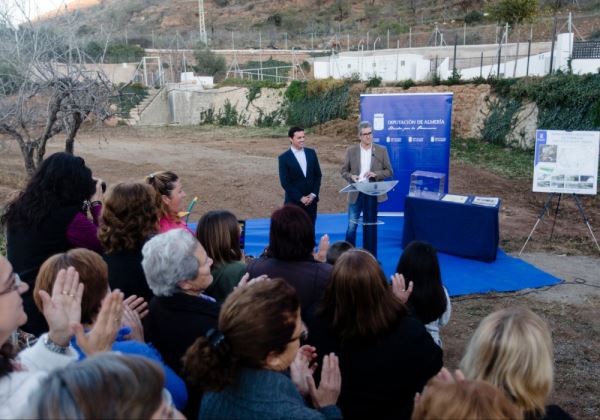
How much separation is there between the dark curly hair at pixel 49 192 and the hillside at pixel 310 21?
2836 centimetres

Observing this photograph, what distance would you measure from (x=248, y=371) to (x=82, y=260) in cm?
92

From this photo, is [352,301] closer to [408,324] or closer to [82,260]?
[408,324]

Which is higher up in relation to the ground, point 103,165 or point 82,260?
point 82,260

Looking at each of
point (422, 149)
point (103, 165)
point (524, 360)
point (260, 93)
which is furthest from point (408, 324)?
point (260, 93)

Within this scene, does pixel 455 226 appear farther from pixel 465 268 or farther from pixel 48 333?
pixel 48 333

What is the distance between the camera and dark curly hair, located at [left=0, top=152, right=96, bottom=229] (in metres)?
2.94

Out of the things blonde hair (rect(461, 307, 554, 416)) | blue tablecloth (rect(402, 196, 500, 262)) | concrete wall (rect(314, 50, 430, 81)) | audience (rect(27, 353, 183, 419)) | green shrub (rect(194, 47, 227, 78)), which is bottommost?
blue tablecloth (rect(402, 196, 500, 262))

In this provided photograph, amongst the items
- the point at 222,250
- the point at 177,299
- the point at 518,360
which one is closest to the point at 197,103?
the point at 222,250

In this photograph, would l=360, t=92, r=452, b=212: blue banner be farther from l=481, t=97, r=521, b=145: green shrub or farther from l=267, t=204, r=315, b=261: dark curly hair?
l=481, t=97, r=521, b=145: green shrub

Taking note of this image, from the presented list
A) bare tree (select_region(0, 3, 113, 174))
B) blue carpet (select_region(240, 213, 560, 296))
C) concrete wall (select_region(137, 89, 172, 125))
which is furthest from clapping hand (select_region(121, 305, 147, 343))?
concrete wall (select_region(137, 89, 172, 125))

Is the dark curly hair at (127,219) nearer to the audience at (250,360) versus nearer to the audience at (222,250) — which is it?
the audience at (222,250)

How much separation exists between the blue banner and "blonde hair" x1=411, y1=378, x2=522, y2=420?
6.66 meters

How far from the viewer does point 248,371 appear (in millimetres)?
1646

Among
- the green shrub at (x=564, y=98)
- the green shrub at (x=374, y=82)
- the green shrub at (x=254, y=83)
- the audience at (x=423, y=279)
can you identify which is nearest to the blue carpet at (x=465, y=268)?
the audience at (x=423, y=279)
